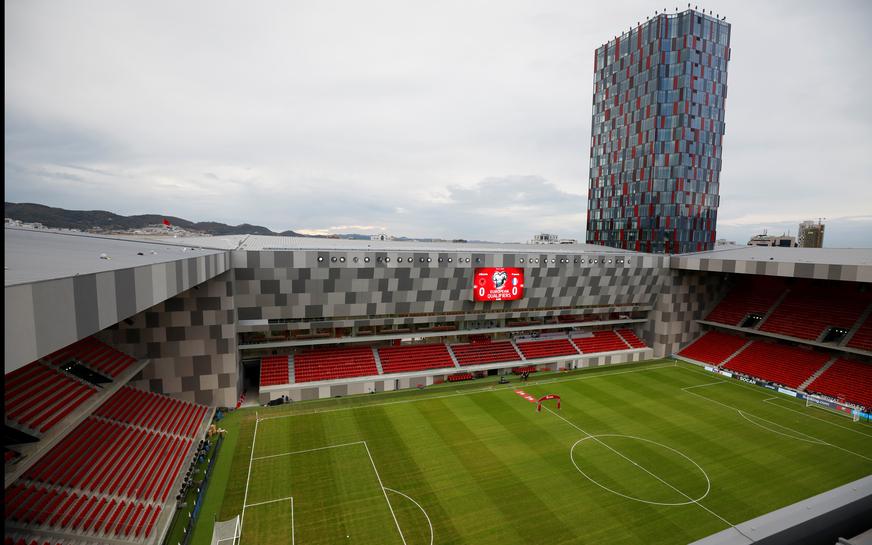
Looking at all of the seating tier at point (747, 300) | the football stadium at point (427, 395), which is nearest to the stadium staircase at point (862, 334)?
the football stadium at point (427, 395)

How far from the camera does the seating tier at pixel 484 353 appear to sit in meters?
43.2

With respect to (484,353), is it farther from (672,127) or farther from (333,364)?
(672,127)

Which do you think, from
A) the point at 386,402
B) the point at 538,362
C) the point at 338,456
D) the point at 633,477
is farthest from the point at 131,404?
the point at 538,362

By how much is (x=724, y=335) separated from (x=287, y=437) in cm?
4817

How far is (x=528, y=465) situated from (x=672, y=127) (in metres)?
51.2

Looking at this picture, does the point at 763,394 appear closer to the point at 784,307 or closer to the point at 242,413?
the point at 784,307

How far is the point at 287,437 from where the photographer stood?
28.9 metres

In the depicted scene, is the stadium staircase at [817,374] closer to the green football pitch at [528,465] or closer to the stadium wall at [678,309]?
the green football pitch at [528,465]

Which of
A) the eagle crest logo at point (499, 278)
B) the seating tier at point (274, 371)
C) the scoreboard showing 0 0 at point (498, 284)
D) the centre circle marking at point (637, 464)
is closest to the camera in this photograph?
the centre circle marking at point (637, 464)

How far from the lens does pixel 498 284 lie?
41594 mm

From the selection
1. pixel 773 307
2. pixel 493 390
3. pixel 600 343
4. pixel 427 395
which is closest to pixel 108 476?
pixel 427 395

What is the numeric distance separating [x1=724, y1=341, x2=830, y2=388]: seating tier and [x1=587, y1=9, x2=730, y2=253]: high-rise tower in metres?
17.3

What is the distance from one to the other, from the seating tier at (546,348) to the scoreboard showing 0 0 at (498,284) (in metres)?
6.85

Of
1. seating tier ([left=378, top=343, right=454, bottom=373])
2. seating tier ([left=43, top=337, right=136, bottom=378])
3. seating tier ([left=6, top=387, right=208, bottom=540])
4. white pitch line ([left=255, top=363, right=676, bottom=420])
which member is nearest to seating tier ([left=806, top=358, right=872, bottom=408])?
white pitch line ([left=255, top=363, right=676, bottom=420])
